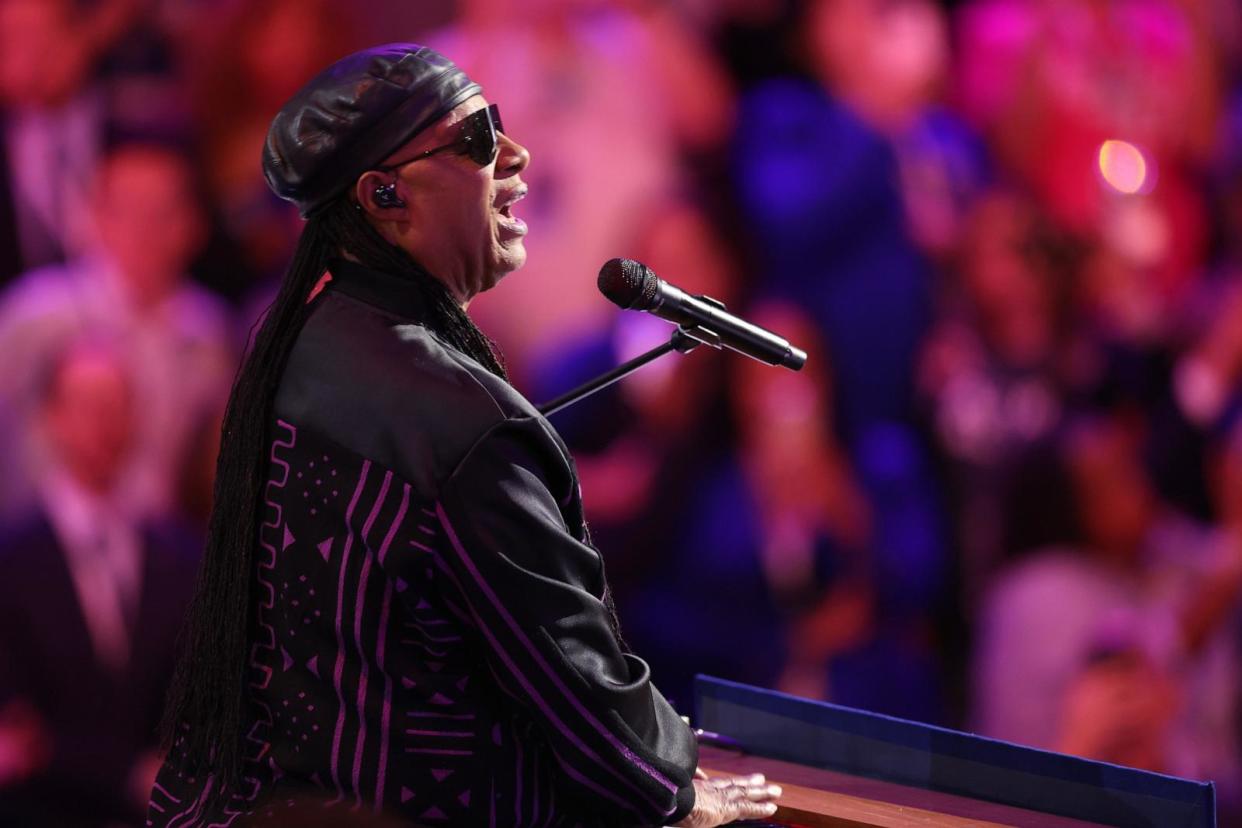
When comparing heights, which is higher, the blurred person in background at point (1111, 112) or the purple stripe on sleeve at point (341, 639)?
the blurred person in background at point (1111, 112)

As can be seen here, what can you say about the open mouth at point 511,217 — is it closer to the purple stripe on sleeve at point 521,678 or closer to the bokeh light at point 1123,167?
the purple stripe on sleeve at point 521,678

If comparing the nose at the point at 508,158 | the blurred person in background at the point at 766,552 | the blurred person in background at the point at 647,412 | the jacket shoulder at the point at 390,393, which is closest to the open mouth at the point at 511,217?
the nose at the point at 508,158

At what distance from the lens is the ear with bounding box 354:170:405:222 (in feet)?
5.56

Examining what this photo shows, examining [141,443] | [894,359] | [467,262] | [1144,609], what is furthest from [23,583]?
[1144,609]

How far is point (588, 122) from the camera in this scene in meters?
4.51

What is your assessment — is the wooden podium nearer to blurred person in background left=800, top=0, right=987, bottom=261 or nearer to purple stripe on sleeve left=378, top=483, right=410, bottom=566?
purple stripe on sleeve left=378, top=483, right=410, bottom=566

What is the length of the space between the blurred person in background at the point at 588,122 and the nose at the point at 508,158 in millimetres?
2659

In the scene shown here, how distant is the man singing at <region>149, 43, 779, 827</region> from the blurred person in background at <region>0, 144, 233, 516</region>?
295 cm

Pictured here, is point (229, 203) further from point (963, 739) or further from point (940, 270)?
point (963, 739)

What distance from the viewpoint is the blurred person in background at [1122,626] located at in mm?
4469

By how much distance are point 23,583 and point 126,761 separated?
651mm

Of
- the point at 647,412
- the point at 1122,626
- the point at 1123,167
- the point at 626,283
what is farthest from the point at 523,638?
the point at 1123,167

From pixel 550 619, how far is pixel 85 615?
11.1 feet

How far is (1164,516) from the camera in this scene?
4.57 m
